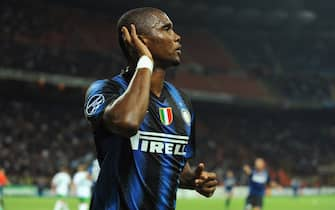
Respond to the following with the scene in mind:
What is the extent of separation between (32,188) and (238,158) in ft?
57.8

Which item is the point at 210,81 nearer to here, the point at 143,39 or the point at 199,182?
the point at 199,182

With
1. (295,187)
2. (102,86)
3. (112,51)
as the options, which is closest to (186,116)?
(102,86)

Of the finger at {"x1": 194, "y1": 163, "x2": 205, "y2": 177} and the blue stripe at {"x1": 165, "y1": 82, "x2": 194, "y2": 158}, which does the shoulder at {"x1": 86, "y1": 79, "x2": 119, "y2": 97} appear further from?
the finger at {"x1": 194, "y1": 163, "x2": 205, "y2": 177}

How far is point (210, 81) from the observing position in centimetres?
4825

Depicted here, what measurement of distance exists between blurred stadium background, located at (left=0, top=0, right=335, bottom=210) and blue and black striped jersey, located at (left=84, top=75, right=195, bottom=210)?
26262 millimetres

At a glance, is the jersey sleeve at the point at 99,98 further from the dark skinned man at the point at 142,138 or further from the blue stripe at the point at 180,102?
the blue stripe at the point at 180,102

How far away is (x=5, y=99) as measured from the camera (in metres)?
39.9

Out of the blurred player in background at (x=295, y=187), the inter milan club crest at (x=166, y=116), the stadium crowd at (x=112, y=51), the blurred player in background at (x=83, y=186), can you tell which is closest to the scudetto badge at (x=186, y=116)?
the inter milan club crest at (x=166, y=116)

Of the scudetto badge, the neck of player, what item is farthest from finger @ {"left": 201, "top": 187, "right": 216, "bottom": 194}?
the neck of player

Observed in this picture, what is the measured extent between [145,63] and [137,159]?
606 millimetres

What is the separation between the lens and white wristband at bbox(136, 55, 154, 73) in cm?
356

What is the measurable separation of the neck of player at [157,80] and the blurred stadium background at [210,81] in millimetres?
26282

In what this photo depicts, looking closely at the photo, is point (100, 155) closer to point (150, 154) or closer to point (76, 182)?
point (150, 154)

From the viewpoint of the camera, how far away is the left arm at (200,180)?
14.0ft
